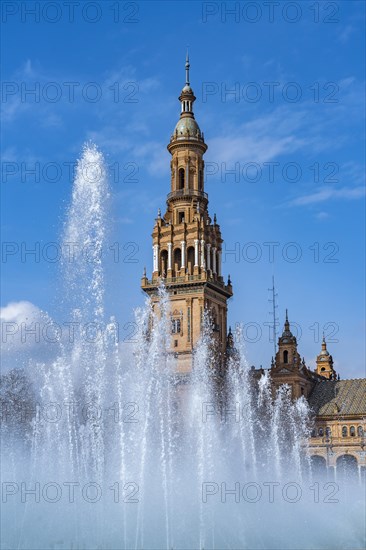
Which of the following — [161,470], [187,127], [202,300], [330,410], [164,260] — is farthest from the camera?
[187,127]

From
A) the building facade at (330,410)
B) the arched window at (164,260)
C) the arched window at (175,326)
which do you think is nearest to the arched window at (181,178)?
the arched window at (164,260)

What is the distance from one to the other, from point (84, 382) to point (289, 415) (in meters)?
41.0

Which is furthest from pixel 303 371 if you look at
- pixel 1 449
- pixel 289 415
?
pixel 1 449

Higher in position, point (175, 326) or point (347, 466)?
point (175, 326)

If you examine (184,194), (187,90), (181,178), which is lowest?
(184,194)

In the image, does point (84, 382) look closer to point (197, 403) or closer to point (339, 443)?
point (197, 403)

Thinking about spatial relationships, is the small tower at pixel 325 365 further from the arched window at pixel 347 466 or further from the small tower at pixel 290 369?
the arched window at pixel 347 466

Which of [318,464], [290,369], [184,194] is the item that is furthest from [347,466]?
[184,194]

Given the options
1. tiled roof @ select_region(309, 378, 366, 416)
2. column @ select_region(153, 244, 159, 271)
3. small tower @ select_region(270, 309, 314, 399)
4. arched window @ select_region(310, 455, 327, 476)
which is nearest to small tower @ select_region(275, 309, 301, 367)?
small tower @ select_region(270, 309, 314, 399)

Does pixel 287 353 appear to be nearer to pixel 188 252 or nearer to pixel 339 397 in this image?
pixel 339 397

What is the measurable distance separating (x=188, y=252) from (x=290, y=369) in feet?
57.2

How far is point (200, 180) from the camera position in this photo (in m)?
92.8

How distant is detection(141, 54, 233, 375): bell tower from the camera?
84875mm

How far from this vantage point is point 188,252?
8869 centimetres
